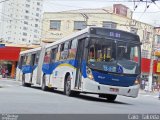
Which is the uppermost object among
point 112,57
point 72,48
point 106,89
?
point 72,48

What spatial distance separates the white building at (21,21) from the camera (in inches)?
5128

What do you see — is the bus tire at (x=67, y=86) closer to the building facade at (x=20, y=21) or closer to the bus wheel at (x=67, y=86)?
the bus wheel at (x=67, y=86)

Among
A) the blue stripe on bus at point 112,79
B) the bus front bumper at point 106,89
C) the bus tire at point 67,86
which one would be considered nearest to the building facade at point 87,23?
the bus tire at point 67,86

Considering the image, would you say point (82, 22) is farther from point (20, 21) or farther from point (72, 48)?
point (20, 21)

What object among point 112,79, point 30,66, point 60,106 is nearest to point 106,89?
point 112,79

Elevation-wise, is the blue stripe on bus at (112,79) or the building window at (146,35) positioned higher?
the building window at (146,35)

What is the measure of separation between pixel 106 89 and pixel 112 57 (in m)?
1.36

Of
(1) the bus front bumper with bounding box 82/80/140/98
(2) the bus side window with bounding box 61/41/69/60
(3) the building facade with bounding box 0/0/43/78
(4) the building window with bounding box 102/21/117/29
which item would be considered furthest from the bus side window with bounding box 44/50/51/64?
(3) the building facade with bounding box 0/0/43/78

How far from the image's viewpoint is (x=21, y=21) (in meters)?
140

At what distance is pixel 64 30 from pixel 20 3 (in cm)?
7133

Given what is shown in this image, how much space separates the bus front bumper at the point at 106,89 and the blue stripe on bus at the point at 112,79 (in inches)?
6.0

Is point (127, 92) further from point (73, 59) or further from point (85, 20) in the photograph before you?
point (85, 20)

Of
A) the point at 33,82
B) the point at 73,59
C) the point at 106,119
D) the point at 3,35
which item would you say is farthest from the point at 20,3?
the point at 106,119

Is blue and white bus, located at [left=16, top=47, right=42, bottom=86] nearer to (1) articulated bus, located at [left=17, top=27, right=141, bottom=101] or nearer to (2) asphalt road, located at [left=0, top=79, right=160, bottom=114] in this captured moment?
(1) articulated bus, located at [left=17, top=27, right=141, bottom=101]
